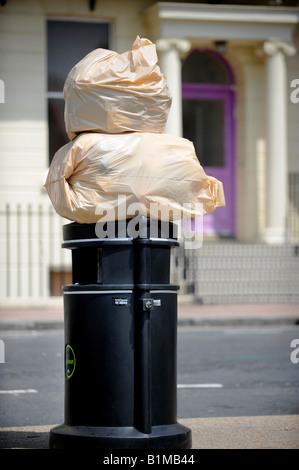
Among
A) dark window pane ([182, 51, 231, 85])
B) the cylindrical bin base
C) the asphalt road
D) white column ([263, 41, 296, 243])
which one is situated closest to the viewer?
the cylindrical bin base

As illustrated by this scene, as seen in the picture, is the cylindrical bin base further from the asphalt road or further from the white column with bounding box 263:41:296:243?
the white column with bounding box 263:41:296:243

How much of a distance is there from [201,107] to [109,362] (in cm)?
1695

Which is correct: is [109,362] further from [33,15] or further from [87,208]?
[33,15]

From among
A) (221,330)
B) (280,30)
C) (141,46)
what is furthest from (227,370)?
(280,30)

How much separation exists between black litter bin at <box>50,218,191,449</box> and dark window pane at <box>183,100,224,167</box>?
16376 millimetres

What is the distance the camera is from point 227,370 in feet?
32.8

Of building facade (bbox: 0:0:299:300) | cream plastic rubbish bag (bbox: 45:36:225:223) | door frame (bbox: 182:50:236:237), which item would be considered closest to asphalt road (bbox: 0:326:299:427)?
cream plastic rubbish bag (bbox: 45:36:225:223)

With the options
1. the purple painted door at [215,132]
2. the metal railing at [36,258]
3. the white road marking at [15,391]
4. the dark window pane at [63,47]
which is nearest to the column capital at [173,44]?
the dark window pane at [63,47]

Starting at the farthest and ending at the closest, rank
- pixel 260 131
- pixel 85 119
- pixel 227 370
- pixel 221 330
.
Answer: pixel 260 131 < pixel 221 330 < pixel 227 370 < pixel 85 119

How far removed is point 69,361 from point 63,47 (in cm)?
1570

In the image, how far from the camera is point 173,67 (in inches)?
762

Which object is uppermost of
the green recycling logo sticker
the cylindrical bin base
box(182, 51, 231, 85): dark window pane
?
box(182, 51, 231, 85): dark window pane

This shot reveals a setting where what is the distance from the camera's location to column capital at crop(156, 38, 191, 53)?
1925cm

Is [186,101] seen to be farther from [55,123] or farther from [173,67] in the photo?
[55,123]
